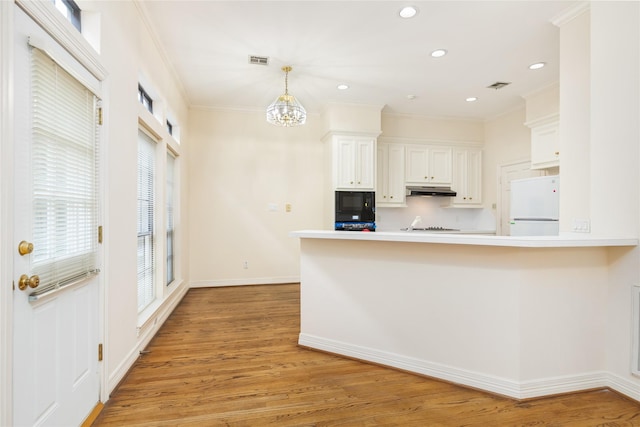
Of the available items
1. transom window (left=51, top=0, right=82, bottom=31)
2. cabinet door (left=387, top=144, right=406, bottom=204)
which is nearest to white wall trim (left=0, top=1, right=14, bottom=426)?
transom window (left=51, top=0, right=82, bottom=31)

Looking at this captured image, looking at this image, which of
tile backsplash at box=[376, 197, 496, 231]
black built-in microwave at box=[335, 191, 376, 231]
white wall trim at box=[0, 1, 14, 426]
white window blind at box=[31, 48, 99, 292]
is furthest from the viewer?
tile backsplash at box=[376, 197, 496, 231]

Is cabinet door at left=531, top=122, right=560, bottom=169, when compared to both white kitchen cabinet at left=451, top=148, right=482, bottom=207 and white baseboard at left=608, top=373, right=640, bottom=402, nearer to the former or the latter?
white kitchen cabinet at left=451, top=148, right=482, bottom=207

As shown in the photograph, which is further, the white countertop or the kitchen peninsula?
the kitchen peninsula

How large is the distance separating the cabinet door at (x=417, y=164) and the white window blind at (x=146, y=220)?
407cm

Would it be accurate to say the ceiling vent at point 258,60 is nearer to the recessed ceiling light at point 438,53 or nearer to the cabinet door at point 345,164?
the cabinet door at point 345,164

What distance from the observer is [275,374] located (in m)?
2.36

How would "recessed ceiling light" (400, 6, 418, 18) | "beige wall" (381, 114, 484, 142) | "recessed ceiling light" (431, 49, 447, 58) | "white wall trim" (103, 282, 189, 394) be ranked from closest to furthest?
"white wall trim" (103, 282, 189, 394) → "recessed ceiling light" (400, 6, 418, 18) → "recessed ceiling light" (431, 49, 447, 58) → "beige wall" (381, 114, 484, 142)

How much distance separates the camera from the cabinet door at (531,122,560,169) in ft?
13.3

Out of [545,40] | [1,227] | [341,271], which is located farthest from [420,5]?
[1,227]

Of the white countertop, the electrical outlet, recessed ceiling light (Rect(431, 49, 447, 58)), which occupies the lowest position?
the white countertop

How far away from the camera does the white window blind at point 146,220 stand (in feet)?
9.97

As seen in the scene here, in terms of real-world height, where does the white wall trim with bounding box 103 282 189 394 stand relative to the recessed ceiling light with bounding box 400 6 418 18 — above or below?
below

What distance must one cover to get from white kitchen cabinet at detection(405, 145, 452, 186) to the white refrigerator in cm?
166

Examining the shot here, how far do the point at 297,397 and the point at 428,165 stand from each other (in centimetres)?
468
